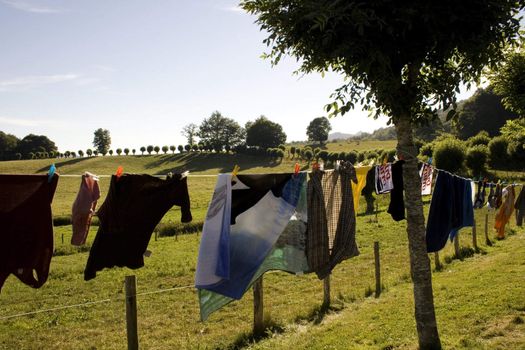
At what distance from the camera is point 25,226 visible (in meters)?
5.63

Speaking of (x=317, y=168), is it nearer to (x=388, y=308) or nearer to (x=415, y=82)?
(x=415, y=82)

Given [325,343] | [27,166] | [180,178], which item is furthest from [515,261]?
[27,166]

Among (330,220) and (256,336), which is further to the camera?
(256,336)

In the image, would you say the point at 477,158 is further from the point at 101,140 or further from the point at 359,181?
the point at 101,140

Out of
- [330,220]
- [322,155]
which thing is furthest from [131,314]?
[322,155]

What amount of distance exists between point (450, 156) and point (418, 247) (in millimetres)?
56434

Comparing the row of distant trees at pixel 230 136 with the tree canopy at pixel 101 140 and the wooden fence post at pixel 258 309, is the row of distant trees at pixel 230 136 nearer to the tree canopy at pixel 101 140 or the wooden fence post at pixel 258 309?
the tree canopy at pixel 101 140

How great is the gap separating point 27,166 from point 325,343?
8636 centimetres

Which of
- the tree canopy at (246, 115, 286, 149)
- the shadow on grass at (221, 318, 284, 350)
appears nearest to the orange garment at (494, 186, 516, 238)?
the shadow on grass at (221, 318, 284, 350)

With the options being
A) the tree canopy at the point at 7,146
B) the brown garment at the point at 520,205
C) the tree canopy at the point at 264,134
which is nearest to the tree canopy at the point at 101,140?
the tree canopy at the point at 7,146

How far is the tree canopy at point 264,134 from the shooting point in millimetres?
110062

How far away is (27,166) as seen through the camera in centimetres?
8081

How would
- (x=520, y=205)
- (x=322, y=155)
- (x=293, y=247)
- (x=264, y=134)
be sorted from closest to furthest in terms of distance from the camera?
(x=293, y=247) → (x=520, y=205) → (x=322, y=155) → (x=264, y=134)

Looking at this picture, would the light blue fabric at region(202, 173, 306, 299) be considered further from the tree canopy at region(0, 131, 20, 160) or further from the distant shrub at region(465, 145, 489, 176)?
the tree canopy at region(0, 131, 20, 160)
